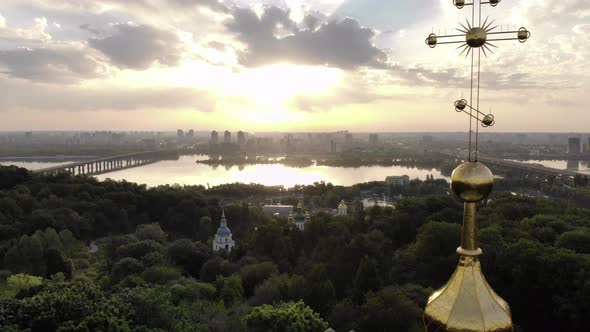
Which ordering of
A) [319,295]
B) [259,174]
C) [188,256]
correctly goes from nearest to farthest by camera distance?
[319,295], [188,256], [259,174]

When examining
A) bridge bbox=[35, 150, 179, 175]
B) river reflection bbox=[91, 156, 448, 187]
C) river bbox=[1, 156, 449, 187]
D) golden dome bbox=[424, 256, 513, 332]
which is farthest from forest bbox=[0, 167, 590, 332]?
bridge bbox=[35, 150, 179, 175]

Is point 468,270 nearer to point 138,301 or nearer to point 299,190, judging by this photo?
point 138,301

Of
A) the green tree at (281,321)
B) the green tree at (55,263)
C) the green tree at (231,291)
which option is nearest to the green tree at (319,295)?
the green tree at (231,291)

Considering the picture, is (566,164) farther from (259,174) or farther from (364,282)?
(364,282)

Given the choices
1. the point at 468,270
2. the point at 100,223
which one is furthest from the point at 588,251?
the point at 100,223

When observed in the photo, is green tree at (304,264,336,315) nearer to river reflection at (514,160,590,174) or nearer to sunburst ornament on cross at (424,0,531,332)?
sunburst ornament on cross at (424,0,531,332)

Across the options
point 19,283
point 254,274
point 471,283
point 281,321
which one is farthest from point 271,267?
point 471,283
